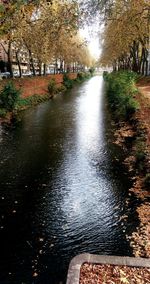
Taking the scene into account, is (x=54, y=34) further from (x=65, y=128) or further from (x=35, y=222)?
(x=65, y=128)

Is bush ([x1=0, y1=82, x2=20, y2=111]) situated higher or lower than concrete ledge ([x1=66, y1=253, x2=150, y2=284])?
higher

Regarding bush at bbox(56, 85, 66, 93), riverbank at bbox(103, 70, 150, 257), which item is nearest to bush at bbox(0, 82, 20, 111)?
riverbank at bbox(103, 70, 150, 257)

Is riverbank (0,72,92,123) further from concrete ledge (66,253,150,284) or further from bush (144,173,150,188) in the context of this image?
concrete ledge (66,253,150,284)

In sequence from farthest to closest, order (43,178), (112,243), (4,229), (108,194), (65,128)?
(65,128) → (43,178) → (108,194) → (4,229) → (112,243)

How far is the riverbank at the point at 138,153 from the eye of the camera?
8375 millimetres

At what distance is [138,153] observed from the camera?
14.0 m

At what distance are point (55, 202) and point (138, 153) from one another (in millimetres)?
4991

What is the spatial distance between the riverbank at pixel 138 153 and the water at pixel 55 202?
1.40ft

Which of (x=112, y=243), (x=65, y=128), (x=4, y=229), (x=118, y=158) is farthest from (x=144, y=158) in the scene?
(x=65, y=128)

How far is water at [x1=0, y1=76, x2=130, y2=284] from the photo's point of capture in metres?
7.68

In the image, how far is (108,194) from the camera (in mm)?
11172

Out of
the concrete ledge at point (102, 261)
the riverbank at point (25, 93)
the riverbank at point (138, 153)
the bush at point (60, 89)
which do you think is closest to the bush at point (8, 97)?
the riverbank at point (25, 93)

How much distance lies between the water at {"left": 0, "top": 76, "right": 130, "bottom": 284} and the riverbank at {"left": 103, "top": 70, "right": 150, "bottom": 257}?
43cm

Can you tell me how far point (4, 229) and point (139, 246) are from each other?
3600mm
